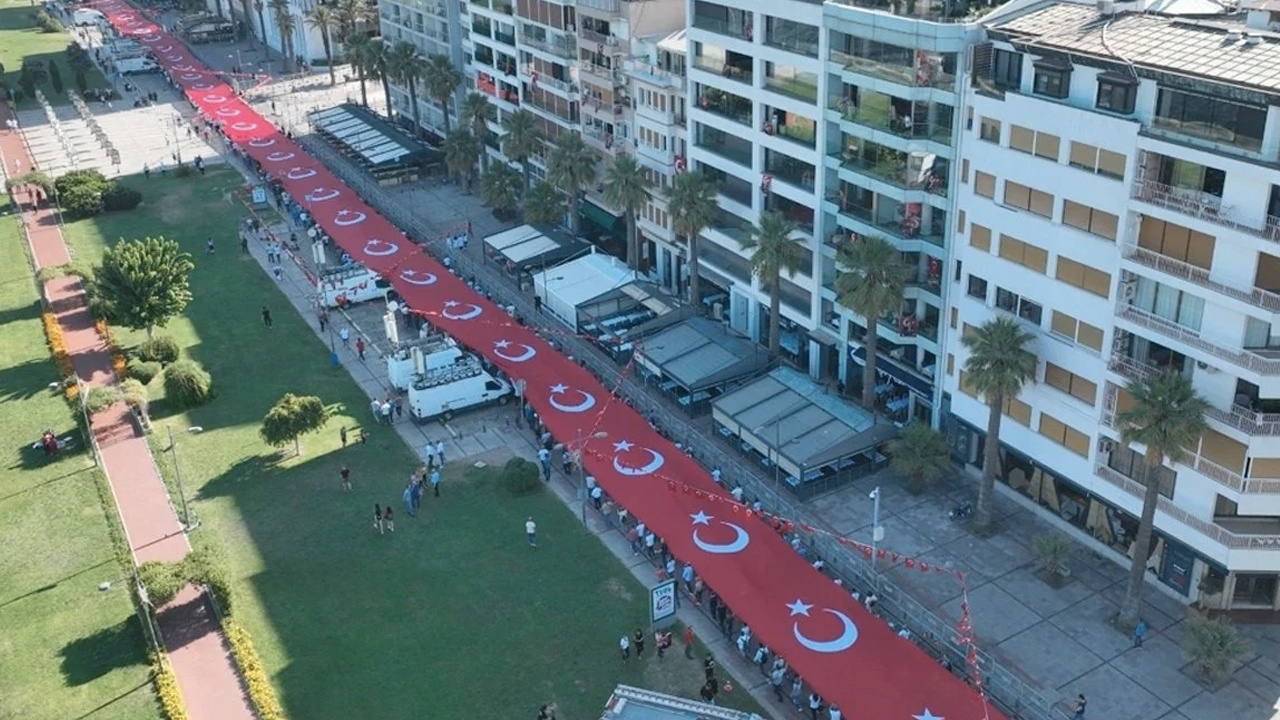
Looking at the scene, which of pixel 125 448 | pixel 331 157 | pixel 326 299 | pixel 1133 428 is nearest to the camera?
pixel 1133 428

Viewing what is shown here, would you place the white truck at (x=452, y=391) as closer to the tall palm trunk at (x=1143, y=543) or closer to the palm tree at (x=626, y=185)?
the palm tree at (x=626, y=185)

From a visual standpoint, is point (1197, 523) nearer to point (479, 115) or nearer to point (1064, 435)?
point (1064, 435)

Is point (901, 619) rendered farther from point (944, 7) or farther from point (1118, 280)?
point (944, 7)

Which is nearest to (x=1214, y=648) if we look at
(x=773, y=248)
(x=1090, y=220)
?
(x=1090, y=220)

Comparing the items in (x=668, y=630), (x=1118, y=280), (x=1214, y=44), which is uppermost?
(x=1214, y=44)

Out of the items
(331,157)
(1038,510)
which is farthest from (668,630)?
(331,157)

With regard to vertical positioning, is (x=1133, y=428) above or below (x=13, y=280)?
above

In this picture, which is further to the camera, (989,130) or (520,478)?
(520,478)
